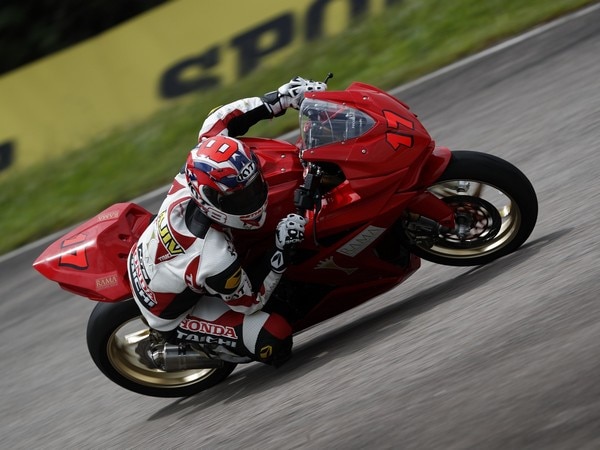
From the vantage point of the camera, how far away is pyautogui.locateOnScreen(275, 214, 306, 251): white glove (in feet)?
16.5

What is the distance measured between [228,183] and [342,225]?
0.70 meters

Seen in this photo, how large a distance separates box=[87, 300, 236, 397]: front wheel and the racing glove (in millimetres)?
1420

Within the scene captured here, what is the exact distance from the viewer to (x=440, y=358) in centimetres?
447

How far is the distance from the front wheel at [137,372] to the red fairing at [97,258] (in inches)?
8.4

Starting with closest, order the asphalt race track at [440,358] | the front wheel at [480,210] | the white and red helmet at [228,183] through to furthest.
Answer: the asphalt race track at [440,358] → the white and red helmet at [228,183] → the front wheel at [480,210]

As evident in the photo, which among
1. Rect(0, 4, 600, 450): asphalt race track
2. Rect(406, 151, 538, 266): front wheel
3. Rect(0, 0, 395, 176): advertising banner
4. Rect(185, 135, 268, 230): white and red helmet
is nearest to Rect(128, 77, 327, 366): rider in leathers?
Rect(185, 135, 268, 230): white and red helmet

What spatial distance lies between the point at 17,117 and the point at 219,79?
8.19 ft

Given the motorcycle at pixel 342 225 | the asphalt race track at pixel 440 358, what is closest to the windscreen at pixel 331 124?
the motorcycle at pixel 342 225

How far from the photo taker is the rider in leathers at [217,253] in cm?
493

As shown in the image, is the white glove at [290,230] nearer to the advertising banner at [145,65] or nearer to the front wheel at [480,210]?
the front wheel at [480,210]

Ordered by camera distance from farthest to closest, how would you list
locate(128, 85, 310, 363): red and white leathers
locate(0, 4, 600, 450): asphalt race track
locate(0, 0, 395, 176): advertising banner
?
1. locate(0, 0, 395, 176): advertising banner
2. locate(128, 85, 310, 363): red and white leathers
3. locate(0, 4, 600, 450): asphalt race track

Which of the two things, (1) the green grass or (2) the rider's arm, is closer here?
(2) the rider's arm

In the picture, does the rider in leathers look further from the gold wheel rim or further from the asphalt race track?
the asphalt race track

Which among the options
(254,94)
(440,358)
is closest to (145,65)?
(254,94)
